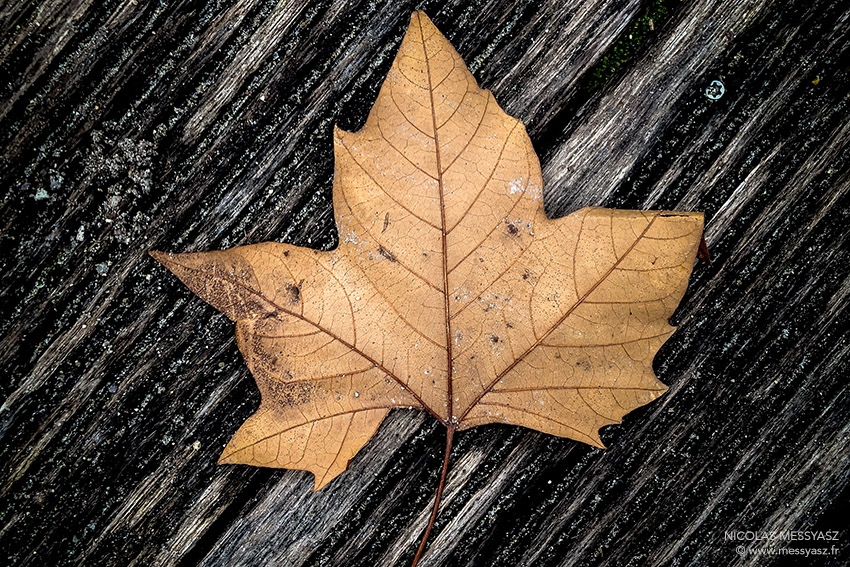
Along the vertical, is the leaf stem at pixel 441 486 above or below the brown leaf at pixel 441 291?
below

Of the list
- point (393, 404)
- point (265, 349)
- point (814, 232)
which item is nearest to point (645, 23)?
point (814, 232)

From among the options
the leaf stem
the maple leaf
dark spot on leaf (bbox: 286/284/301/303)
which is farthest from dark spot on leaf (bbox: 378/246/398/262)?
the leaf stem

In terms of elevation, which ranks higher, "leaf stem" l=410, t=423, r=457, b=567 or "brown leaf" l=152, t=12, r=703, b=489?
"brown leaf" l=152, t=12, r=703, b=489

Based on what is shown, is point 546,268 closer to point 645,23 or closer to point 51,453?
point 645,23

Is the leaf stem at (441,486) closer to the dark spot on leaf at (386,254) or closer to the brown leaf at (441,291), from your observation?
the brown leaf at (441,291)

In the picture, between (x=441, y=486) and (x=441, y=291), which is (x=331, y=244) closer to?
(x=441, y=291)

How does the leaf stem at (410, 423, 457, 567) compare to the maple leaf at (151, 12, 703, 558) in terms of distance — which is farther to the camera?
the leaf stem at (410, 423, 457, 567)

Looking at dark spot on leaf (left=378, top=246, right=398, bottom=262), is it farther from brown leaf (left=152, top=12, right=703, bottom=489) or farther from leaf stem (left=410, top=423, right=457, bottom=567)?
leaf stem (left=410, top=423, right=457, bottom=567)

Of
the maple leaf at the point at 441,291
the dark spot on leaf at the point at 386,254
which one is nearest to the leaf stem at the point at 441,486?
the maple leaf at the point at 441,291
